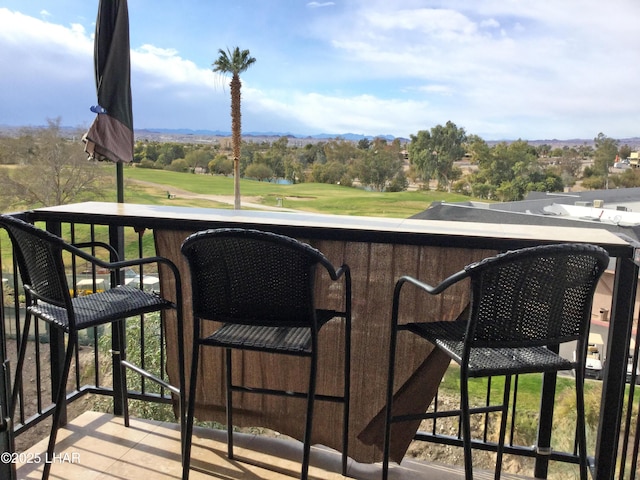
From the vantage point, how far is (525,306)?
1379mm

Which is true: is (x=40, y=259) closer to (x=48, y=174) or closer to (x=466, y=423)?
(x=466, y=423)

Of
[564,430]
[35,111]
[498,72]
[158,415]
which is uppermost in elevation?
[498,72]

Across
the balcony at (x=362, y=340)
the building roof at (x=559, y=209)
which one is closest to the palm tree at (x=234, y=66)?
the building roof at (x=559, y=209)

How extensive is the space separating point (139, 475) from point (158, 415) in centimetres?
677

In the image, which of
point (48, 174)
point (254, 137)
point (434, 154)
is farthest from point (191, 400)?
point (434, 154)

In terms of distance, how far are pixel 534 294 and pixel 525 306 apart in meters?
0.04

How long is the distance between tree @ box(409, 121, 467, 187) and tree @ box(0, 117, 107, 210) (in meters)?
19.0

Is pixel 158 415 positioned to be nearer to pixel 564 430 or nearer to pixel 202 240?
pixel 202 240

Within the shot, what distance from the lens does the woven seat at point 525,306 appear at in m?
1.32

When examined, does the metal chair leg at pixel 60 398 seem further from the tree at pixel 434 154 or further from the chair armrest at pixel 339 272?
the tree at pixel 434 154

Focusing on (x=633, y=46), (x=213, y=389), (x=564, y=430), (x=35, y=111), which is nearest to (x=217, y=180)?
(x=35, y=111)

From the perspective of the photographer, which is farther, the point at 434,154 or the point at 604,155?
the point at 434,154

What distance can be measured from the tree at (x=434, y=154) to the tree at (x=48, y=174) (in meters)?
19.0

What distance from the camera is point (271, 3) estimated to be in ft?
151
